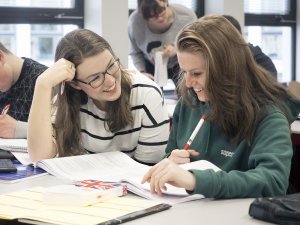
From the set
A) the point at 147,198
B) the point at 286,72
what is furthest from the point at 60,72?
the point at 286,72

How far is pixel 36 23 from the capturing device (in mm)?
3963

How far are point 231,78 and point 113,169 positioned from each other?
1.53ft

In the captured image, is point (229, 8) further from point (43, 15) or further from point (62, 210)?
point (62, 210)

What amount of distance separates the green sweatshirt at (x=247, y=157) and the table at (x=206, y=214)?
3 centimetres

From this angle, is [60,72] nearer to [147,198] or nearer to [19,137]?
[19,137]

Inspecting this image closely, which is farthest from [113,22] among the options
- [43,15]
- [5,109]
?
[5,109]

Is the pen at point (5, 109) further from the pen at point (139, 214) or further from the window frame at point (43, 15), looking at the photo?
the window frame at point (43, 15)

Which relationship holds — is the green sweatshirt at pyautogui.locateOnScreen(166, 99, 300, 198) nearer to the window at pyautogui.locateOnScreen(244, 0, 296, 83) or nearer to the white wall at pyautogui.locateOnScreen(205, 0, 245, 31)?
the white wall at pyautogui.locateOnScreen(205, 0, 245, 31)

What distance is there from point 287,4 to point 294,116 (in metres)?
3.98

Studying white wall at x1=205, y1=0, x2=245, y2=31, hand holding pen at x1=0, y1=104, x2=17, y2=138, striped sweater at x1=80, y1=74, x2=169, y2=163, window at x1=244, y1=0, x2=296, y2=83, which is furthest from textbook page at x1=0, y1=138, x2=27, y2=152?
window at x1=244, y1=0, x2=296, y2=83

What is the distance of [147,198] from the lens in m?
1.39

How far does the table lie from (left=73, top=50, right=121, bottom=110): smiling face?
69 cm

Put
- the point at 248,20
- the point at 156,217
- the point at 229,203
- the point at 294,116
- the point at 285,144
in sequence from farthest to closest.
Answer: the point at 248,20
the point at 294,116
the point at 285,144
the point at 229,203
the point at 156,217

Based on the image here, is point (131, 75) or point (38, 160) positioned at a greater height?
point (131, 75)
